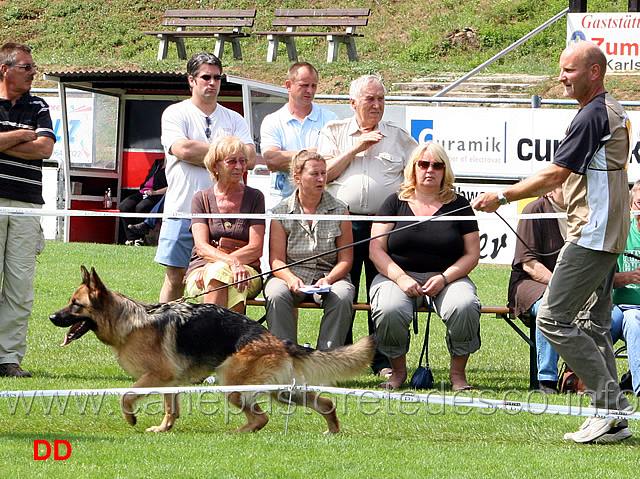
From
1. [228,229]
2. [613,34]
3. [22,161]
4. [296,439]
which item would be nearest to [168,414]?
[296,439]

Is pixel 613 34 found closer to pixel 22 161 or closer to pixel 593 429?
pixel 22 161

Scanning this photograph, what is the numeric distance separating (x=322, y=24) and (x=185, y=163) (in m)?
17.3

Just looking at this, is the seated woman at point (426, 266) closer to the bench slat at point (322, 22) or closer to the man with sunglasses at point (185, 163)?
the man with sunglasses at point (185, 163)

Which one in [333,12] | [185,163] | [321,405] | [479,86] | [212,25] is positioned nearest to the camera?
[321,405]

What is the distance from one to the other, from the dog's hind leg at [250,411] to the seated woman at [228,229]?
138cm

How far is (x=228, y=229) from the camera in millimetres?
6605

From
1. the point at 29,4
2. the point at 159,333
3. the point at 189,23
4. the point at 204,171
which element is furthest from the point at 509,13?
the point at 159,333

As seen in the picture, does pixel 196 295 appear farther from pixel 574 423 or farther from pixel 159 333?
pixel 574 423

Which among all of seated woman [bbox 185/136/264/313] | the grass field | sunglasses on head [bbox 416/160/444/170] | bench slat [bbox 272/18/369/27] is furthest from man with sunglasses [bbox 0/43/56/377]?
bench slat [bbox 272/18/369/27]

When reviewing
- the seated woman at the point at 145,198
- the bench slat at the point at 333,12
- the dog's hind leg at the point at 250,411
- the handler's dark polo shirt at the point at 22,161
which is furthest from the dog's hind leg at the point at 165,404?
the bench slat at the point at 333,12

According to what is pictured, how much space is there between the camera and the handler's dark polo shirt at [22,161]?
252 inches

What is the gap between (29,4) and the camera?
3447 centimetres

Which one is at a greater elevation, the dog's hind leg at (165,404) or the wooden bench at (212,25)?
the wooden bench at (212,25)

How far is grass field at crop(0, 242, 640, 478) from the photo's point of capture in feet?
13.7
